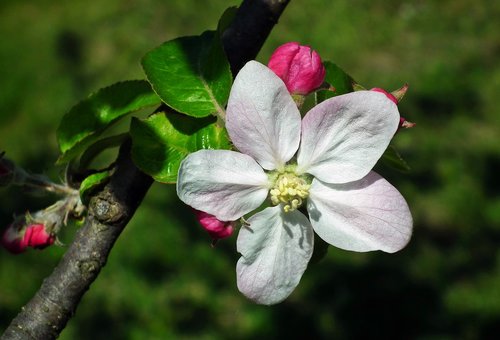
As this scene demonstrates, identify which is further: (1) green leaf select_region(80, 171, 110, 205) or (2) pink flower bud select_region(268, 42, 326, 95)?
(1) green leaf select_region(80, 171, 110, 205)

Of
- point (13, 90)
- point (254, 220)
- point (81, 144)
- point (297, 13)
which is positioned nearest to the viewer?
point (254, 220)

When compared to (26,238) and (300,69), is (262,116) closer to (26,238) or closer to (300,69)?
(300,69)

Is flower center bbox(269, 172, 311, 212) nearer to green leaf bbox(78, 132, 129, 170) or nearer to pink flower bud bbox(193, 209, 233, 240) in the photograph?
pink flower bud bbox(193, 209, 233, 240)

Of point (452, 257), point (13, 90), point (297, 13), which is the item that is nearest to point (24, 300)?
point (13, 90)

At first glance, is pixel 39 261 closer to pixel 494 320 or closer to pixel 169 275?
pixel 169 275

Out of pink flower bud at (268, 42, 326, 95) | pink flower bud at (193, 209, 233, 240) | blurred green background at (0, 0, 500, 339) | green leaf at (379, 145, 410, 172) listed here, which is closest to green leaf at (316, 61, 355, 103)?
pink flower bud at (268, 42, 326, 95)

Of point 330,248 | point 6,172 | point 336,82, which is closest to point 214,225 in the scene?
point 336,82
